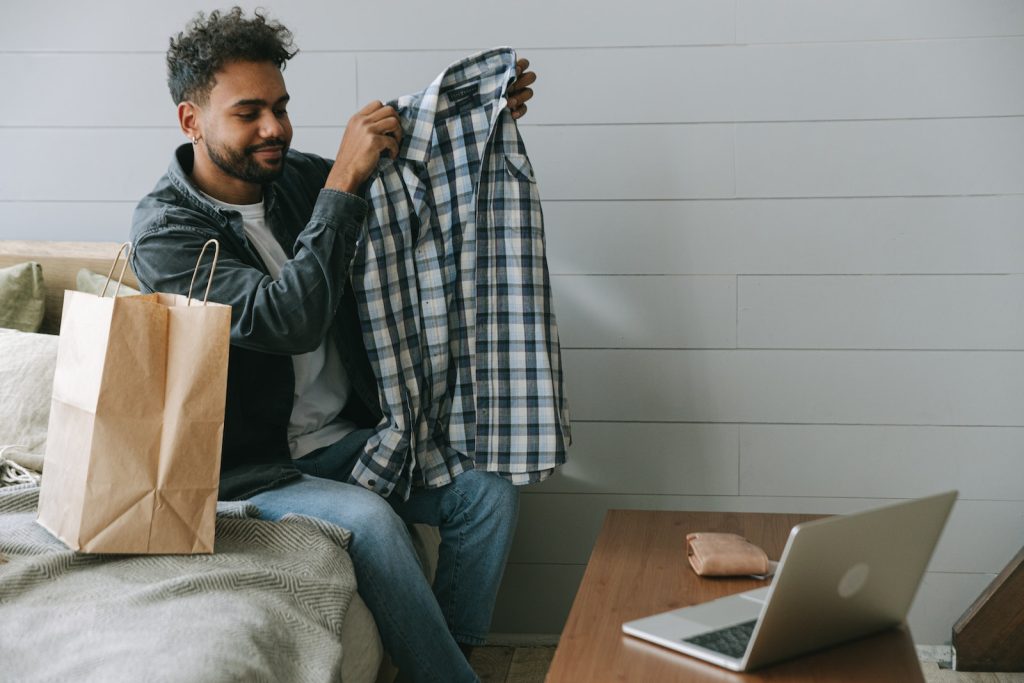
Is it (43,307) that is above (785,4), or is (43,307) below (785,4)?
below

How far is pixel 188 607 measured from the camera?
126cm

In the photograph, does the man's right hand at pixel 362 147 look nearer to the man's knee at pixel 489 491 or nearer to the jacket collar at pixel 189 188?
the jacket collar at pixel 189 188

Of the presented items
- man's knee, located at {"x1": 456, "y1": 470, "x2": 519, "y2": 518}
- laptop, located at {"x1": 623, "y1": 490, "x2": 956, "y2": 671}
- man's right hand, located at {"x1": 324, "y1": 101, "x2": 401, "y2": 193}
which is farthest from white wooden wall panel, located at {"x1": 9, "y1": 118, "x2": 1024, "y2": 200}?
laptop, located at {"x1": 623, "y1": 490, "x2": 956, "y2": 671}

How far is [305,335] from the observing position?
169 centimetres

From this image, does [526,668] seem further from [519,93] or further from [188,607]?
[519,93]

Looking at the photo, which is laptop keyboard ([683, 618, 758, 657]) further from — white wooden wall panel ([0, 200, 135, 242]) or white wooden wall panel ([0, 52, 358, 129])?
white wooden wall panel ([0, 200, 135, 242])

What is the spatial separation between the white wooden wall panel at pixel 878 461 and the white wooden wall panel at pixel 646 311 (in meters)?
0.25

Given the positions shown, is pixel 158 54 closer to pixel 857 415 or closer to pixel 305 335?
pixel 305 335

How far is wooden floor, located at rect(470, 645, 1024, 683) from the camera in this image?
2104mm

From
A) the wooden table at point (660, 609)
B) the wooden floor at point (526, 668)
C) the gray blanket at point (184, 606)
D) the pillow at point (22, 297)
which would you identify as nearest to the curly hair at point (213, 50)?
the pillow at point (22, 297)

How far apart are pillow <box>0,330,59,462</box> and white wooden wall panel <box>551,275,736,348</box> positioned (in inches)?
42.2

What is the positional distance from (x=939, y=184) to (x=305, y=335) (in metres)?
1.38

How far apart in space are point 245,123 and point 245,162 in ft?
0.23

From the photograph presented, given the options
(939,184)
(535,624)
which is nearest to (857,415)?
(939,184)
